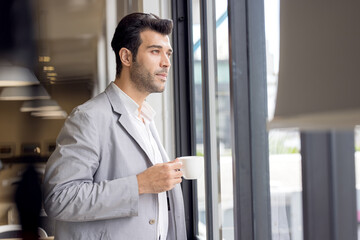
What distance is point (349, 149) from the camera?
682 millimetres

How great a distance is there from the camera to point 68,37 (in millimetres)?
2867

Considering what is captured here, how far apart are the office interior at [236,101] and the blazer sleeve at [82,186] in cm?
34

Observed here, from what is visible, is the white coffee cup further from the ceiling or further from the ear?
the ceiling

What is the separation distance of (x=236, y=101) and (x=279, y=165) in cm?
22

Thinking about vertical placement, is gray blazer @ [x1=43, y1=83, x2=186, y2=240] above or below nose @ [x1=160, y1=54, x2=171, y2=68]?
below

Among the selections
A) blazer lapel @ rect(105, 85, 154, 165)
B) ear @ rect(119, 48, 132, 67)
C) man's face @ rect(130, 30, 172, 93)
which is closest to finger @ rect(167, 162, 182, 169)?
blazer lapel @ rect(105, 85, 154, 165)

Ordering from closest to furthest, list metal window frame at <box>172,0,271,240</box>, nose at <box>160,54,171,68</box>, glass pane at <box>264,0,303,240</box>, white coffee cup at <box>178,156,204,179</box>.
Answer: glass pane at <box>264,0,303,240</box>
metal window frame at <box>172,0,271,240</box>
white coffee cup at <box>178,156,204,179</box>
nose at <box>160,54,171,68</box>

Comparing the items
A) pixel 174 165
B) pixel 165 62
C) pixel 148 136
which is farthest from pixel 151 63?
pixel 174 165

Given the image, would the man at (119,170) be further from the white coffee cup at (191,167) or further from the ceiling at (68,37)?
the ceiling at (68,37)

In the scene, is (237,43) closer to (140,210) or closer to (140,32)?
(140,32)

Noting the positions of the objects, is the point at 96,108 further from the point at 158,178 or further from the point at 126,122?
the point at 158,178

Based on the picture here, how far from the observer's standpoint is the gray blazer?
3.89 feet

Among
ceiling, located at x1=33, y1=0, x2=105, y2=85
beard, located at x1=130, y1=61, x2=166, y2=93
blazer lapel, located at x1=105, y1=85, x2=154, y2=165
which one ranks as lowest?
blazer lapel, located at x1=105, y1=85, x2=154, y2=165

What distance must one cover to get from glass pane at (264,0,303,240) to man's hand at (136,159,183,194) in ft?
0.98
